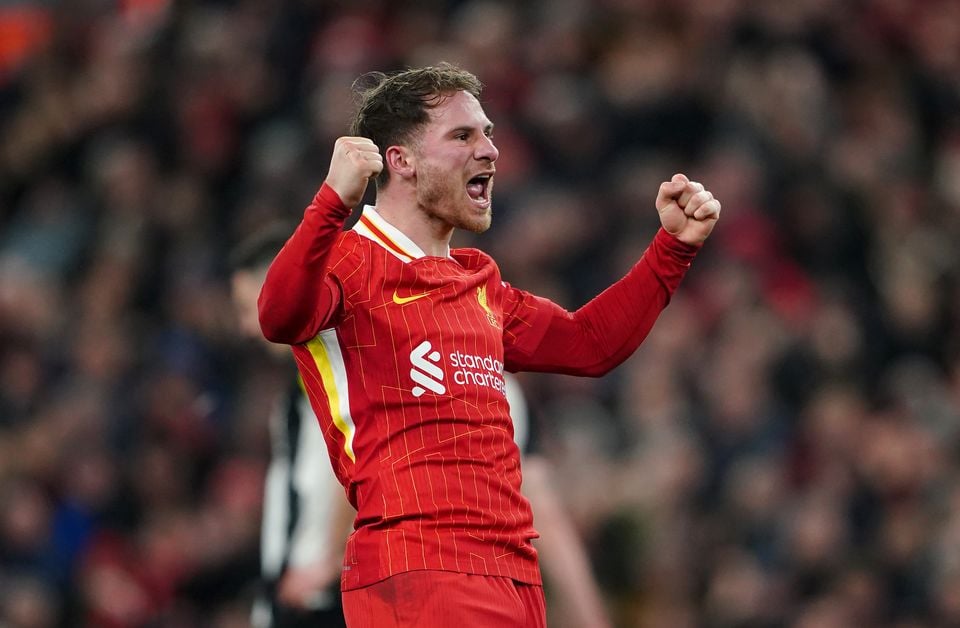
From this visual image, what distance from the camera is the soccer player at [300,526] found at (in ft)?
20.0

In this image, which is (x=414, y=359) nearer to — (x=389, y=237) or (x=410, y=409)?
(x=410, y=409)

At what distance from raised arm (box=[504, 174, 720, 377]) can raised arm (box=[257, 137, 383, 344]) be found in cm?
88

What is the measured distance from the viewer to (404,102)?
15.0 feet

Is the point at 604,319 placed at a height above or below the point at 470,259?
below

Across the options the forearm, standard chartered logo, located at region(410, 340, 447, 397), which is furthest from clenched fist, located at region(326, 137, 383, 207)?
the forearm

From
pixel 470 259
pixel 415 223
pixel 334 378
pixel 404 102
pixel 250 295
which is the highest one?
pixel 404 102

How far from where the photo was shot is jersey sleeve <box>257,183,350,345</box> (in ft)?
13.1

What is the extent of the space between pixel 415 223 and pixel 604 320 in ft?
2.17

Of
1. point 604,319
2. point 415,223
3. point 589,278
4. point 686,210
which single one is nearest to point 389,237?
point 415,223

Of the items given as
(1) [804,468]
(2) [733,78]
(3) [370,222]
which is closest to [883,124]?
(2) [733,78]

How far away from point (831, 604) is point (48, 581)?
4.29 metres

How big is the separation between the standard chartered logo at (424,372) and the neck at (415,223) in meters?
0.33

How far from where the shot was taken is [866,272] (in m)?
11.2

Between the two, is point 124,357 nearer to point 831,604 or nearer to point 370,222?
point 831,604
